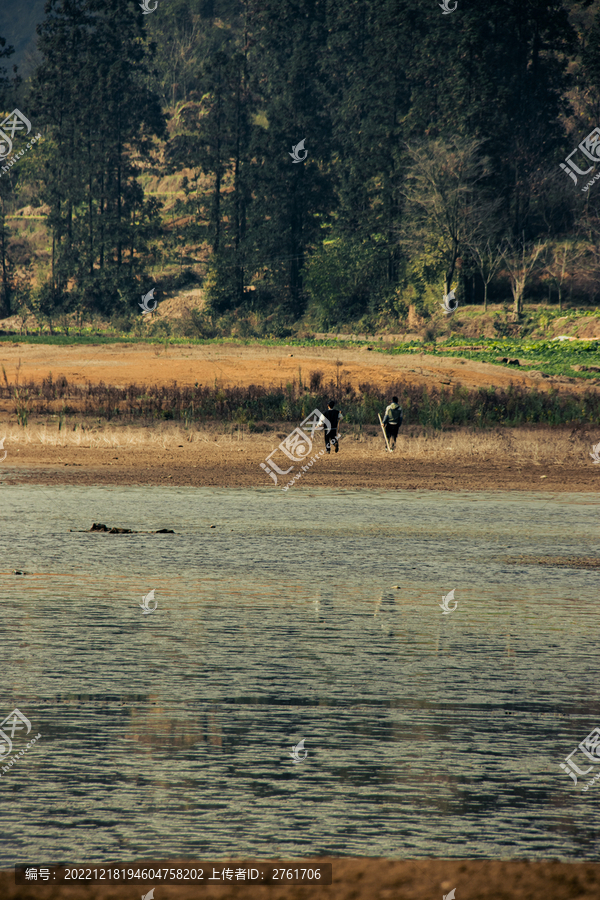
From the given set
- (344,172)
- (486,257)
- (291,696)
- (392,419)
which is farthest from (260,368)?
(344,172)

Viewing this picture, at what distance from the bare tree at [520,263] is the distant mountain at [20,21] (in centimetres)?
12963

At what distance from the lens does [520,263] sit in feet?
229

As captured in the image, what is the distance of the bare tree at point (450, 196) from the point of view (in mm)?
68250

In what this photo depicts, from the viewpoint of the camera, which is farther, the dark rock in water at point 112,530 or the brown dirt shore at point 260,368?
the brown dirt shore at point 260,368

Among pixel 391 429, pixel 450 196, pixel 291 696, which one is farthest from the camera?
pixel 450 196

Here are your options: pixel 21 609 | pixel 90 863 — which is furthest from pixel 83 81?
pixel 90 863

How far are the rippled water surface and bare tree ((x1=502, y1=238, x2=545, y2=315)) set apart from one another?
175ft

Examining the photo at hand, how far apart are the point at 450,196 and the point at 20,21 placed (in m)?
150

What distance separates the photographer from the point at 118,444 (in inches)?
1041

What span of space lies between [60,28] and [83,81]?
5.83 meters

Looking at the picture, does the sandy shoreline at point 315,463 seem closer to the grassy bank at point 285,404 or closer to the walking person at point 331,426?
the walking person at point 331,426

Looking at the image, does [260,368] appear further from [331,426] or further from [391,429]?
[331,426]

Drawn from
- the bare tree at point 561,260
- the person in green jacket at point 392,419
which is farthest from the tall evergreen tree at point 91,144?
the person in green jacket at point 392,419

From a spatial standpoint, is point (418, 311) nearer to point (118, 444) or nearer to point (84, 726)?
point (118, 444)
